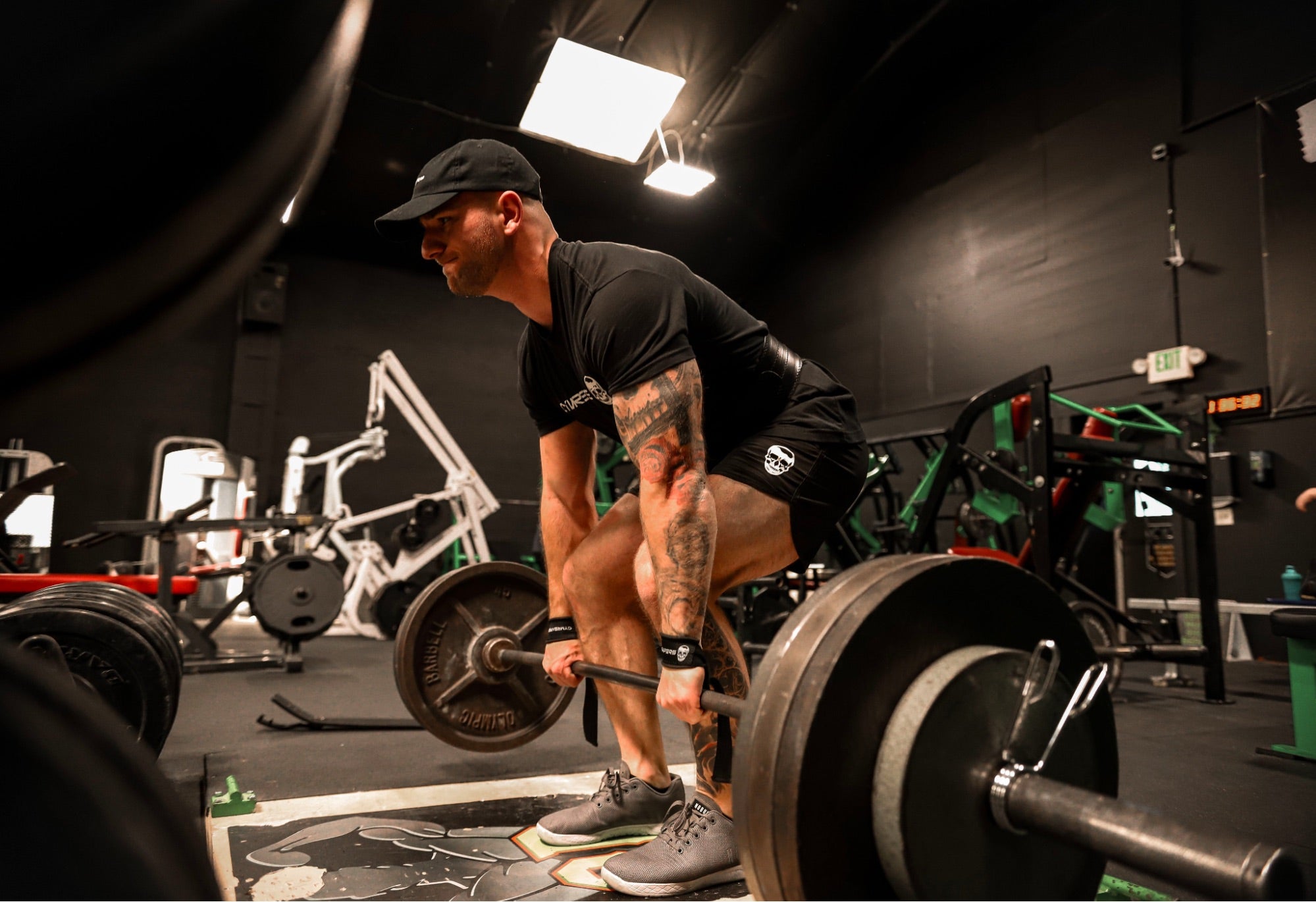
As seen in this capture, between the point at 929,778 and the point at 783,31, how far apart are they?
555 cm

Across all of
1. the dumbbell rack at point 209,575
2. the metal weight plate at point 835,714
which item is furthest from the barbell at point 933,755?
the dumbbell rack at point 209,575

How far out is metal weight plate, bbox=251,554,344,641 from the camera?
3867mm

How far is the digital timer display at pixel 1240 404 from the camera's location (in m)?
4.48

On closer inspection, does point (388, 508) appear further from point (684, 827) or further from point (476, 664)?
point (684, 827)

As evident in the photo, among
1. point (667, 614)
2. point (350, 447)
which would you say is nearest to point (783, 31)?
point (350, 447)

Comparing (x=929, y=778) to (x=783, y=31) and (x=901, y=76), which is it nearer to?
(x=783, y=31)

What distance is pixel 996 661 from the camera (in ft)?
2.78

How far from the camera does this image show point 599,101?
5.56m

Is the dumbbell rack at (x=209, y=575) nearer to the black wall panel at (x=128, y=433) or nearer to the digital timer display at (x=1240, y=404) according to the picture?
the black wall panel at (x=128, y=433)

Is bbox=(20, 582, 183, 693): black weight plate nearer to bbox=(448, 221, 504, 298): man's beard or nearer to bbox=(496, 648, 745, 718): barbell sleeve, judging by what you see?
bbox=(496, 648, 745, 718): barbell sleeve

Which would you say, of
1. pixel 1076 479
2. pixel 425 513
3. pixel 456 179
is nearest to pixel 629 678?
pixel 456 179

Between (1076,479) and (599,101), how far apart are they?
4023 mm

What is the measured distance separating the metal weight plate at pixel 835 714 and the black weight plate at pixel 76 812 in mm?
551

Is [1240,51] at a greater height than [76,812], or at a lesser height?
greater
